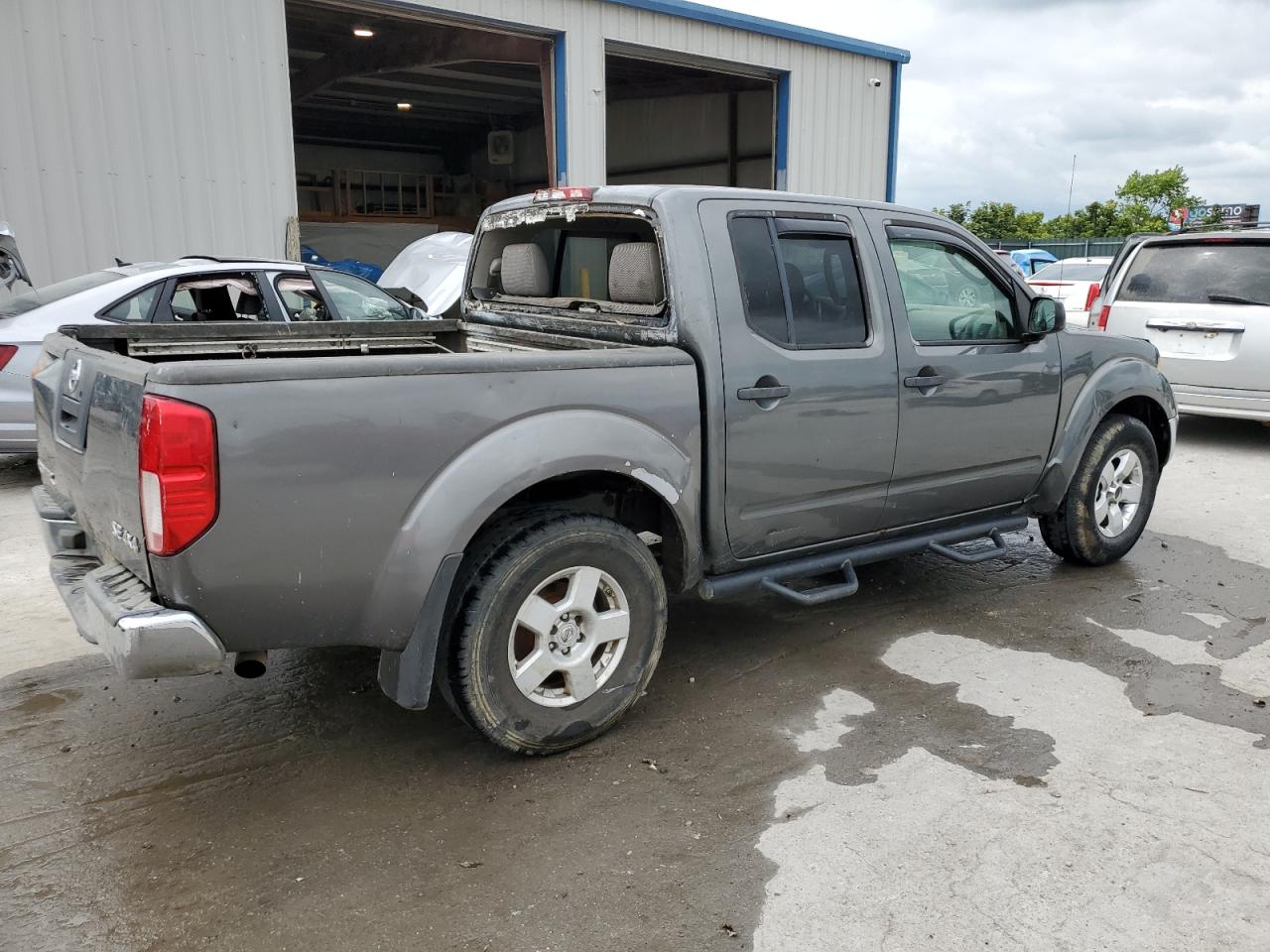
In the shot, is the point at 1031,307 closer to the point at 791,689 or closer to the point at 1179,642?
the point at 1179,642

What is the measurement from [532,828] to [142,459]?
1.54 m

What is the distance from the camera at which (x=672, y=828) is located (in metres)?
2.99

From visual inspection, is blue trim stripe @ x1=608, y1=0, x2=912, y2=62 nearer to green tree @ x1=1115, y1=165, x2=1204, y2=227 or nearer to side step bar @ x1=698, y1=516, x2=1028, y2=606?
side step bar @ x1=698, y1=516, x2=1028, y2=606

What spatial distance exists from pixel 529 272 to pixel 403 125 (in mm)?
20719

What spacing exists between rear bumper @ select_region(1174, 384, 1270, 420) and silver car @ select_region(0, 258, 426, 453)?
280 inches

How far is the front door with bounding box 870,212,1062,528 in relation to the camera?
13.9 feet

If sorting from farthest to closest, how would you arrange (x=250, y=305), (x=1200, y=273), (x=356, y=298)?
1. (x=1200, y=273)
2. (x=356, y=298)
3. (x=250, y=305)

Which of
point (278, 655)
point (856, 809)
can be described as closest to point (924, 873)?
point (856, 809)

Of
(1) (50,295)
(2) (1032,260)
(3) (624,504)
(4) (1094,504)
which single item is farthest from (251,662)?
(2) (1032,260)

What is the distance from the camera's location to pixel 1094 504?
5277 mm

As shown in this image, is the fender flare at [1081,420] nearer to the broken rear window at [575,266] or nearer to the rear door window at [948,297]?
the rear door window at [948,297]

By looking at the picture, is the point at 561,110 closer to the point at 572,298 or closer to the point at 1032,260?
the point at 572,298

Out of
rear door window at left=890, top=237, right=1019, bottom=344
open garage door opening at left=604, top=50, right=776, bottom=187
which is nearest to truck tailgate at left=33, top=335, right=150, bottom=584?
rear door window at left=890, top=237, right=1019, bottom=344

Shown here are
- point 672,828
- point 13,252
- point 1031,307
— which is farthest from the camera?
point 13,252
